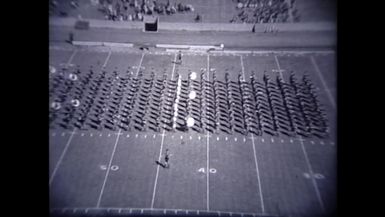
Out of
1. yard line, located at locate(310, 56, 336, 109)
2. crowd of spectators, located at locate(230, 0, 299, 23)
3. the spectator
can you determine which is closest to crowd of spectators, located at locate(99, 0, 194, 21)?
the spectator

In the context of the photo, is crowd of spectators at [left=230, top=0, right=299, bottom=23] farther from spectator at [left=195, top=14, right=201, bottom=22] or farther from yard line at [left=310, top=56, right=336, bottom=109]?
yard line at [left=310, top=56, right=336, bottom=109]

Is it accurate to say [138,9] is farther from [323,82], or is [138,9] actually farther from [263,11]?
[323,82]

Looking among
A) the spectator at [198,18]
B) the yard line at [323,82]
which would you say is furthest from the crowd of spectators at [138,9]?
the yard line at [323,82]

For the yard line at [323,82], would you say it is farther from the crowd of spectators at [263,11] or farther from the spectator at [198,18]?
the spectator at [198,18]

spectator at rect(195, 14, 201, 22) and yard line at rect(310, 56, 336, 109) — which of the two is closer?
yard line at rect(310, 56, 336, 109)
